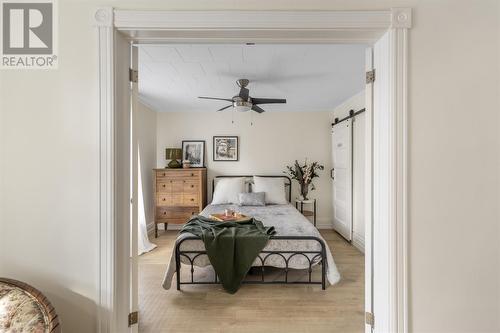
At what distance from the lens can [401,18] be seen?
1.39 m

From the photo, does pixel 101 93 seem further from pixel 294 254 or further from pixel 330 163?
pixel 330 163

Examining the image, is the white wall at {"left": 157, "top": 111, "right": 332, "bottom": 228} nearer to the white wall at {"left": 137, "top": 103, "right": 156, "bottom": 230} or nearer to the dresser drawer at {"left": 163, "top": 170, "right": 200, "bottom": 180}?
the white wall at {"left": 137, "top": 103, "right": 156, "bottom": 230}

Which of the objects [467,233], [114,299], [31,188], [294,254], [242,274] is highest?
[31,188]

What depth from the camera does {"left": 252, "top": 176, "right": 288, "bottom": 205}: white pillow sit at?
14.9ft

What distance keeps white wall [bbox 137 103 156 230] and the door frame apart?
3.07m

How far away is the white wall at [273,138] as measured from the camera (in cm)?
502

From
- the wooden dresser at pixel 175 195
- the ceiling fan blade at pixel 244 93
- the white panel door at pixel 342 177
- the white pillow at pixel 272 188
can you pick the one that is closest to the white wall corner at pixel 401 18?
the ceiling fan blade at pixel 244 93

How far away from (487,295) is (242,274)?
1.86m

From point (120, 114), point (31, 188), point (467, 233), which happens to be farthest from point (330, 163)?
point (31, 188)

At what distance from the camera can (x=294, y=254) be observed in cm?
262

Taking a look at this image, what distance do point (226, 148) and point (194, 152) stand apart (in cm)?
65

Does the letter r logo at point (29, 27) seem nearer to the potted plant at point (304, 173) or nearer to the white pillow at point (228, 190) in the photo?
the white pillow at point (228, 190)

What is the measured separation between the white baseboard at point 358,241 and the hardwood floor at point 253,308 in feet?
2.68

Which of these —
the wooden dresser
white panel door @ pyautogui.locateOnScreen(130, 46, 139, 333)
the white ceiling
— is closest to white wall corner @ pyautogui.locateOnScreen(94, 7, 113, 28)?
white panel door @ pyautogui.locateOnScreen(130, 46, 139, 333)
